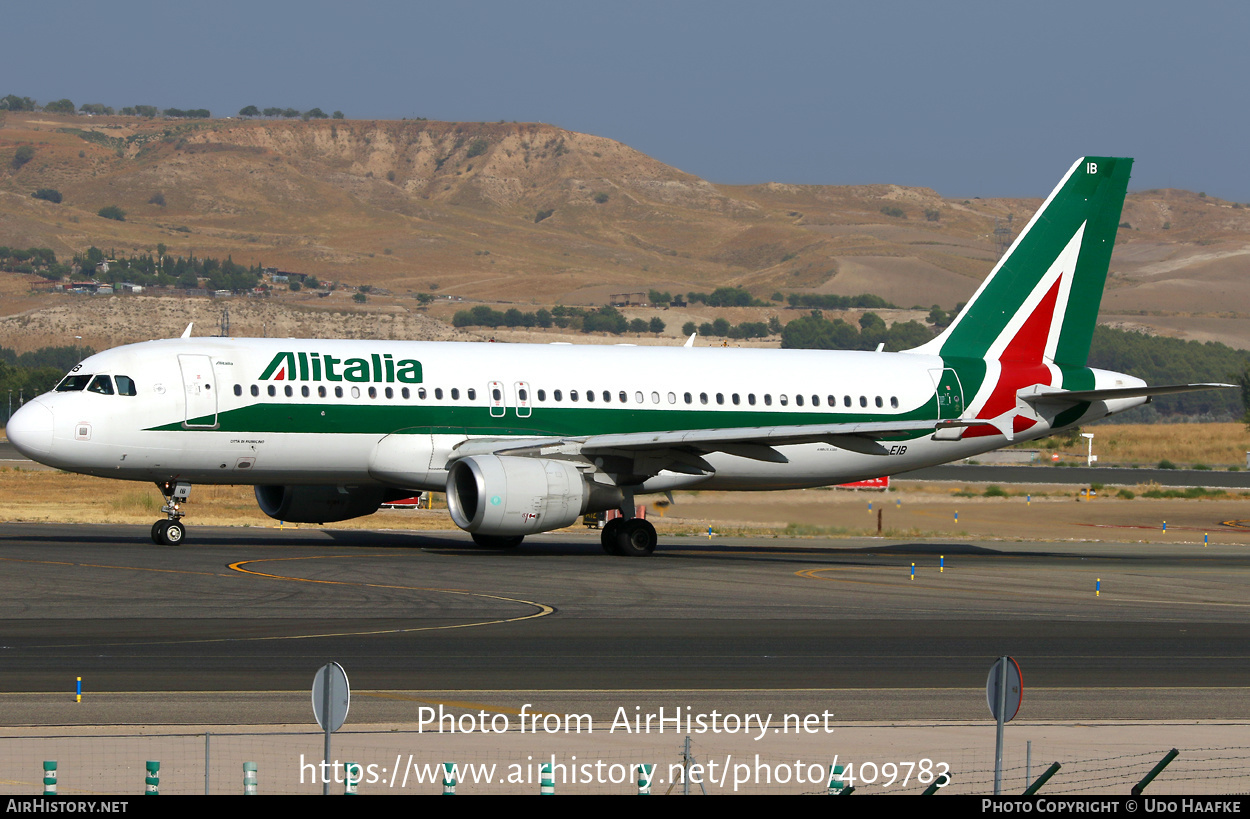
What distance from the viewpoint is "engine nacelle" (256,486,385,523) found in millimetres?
37844

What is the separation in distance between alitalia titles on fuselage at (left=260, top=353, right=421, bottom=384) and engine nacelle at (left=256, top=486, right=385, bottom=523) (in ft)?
10.5

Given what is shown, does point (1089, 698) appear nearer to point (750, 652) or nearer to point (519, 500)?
point (750, 652)

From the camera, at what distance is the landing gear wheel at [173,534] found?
35.2 metres

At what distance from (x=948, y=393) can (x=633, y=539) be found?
10.2 m

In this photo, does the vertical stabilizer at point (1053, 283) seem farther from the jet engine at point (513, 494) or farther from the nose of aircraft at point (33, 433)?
the nose of aircraft at point (33, 433)

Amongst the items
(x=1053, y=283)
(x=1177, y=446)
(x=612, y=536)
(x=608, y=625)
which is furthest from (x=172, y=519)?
(x=1177, y=446)

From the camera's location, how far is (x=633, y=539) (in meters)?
37.4

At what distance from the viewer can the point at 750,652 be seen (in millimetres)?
21344

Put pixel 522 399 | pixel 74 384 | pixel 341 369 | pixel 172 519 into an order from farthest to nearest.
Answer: pixel 522 399 < pixel 341 369 < pixel 172 519 < pixel 74 384

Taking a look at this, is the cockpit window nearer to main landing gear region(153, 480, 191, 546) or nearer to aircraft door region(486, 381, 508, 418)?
main landing gear region(153, 480, 191, 546)

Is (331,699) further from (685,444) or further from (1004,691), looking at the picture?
(685,444)

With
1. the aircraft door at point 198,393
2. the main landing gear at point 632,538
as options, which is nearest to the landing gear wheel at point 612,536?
the main landing gear at point 632,538

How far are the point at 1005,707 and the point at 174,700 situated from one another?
29.9ft

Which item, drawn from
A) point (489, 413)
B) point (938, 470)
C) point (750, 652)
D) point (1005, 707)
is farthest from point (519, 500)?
point (938, 470)
